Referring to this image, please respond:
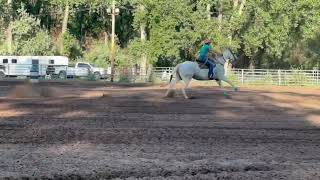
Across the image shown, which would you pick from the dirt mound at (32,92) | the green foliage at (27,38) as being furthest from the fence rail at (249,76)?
the dirt mound at (32,92)

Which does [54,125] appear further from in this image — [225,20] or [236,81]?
[225,20]

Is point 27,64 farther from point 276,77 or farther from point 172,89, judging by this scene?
point 172,89

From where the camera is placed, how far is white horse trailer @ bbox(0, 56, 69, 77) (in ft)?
188

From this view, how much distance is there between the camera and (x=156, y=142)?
12039 millimetres

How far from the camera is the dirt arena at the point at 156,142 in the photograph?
8891mm

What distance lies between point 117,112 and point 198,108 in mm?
3188

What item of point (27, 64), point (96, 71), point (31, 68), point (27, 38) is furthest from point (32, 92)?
point (27, 38)

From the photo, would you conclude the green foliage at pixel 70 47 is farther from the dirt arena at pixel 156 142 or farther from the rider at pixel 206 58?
the dirt arena at pixel 156 142

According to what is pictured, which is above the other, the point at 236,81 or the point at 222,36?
the point at 222,36

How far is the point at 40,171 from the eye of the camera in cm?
867

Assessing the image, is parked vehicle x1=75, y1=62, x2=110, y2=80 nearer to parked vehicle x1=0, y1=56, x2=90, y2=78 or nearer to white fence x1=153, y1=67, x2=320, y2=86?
parked vehicle x1=0, y1=56, x2=90, y2=78

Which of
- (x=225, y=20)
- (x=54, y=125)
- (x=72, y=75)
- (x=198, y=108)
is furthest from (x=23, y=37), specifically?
(x=54, y=125)

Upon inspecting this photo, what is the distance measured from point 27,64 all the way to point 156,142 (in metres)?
48.5

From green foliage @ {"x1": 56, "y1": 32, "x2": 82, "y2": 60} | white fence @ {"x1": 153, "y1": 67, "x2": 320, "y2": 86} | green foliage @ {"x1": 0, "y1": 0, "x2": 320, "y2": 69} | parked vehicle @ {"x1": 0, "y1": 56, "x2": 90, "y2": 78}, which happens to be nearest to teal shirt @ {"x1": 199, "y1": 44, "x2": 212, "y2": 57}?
white fence @ {"x1": 153, "y1": 67, "x2": 320, "y2": 86}
